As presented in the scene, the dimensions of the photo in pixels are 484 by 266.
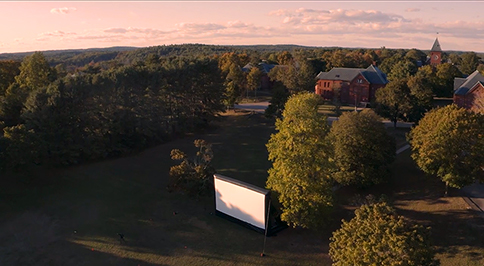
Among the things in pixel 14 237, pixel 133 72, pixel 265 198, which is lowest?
pixel 14 237

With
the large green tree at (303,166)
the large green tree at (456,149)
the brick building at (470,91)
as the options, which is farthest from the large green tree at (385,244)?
the brick building at (470,91)

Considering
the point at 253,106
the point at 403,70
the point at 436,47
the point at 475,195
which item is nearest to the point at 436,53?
the point at 436,47

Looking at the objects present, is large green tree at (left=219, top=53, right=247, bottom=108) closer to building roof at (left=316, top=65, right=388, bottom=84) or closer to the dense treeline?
the dense treeline

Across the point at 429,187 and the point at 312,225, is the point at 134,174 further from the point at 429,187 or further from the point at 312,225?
the point at 429,187

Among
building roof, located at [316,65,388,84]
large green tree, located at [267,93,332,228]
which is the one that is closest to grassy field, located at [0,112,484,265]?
large green tree, located at [267,93,332,228]

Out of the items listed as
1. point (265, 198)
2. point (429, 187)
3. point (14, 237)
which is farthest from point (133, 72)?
point (429, 187)

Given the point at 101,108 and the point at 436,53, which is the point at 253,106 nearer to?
the point at 101,108
